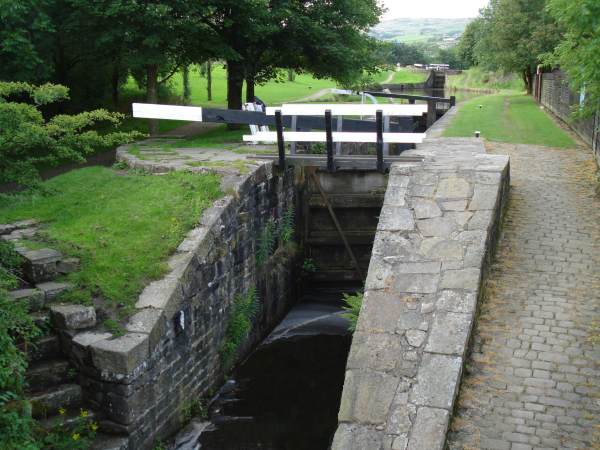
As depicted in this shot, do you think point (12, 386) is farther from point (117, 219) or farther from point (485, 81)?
point (485, 81)

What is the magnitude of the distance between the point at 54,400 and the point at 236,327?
11.4ft

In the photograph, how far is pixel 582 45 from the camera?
28.8 feet

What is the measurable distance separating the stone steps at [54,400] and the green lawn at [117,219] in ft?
3.18

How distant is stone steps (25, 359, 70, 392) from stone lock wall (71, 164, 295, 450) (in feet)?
0.68

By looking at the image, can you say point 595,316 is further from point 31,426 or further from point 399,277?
point 31,426

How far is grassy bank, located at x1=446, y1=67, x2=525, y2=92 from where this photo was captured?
5144 centimetres

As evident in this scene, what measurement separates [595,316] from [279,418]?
434 centimetres

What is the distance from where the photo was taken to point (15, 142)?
7.62m

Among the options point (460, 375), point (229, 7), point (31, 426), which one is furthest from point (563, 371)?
point (229, 7)

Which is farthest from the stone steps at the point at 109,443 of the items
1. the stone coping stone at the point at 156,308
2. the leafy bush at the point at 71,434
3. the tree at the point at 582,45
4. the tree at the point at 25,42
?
the tree at the point at 25,42

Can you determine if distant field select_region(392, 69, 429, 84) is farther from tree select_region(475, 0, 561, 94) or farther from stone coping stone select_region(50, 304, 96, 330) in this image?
stone coping stone select_region(50, 304, 96, 330)

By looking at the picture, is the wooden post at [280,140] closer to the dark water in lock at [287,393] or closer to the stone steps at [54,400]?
the dark water in lock at [287,393]

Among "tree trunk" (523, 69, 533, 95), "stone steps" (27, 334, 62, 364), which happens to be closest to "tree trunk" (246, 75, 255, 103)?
"stone steps" (27, 334, 62, 364)

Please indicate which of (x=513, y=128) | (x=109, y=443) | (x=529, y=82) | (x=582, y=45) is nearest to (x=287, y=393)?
(x=109, y=443)
